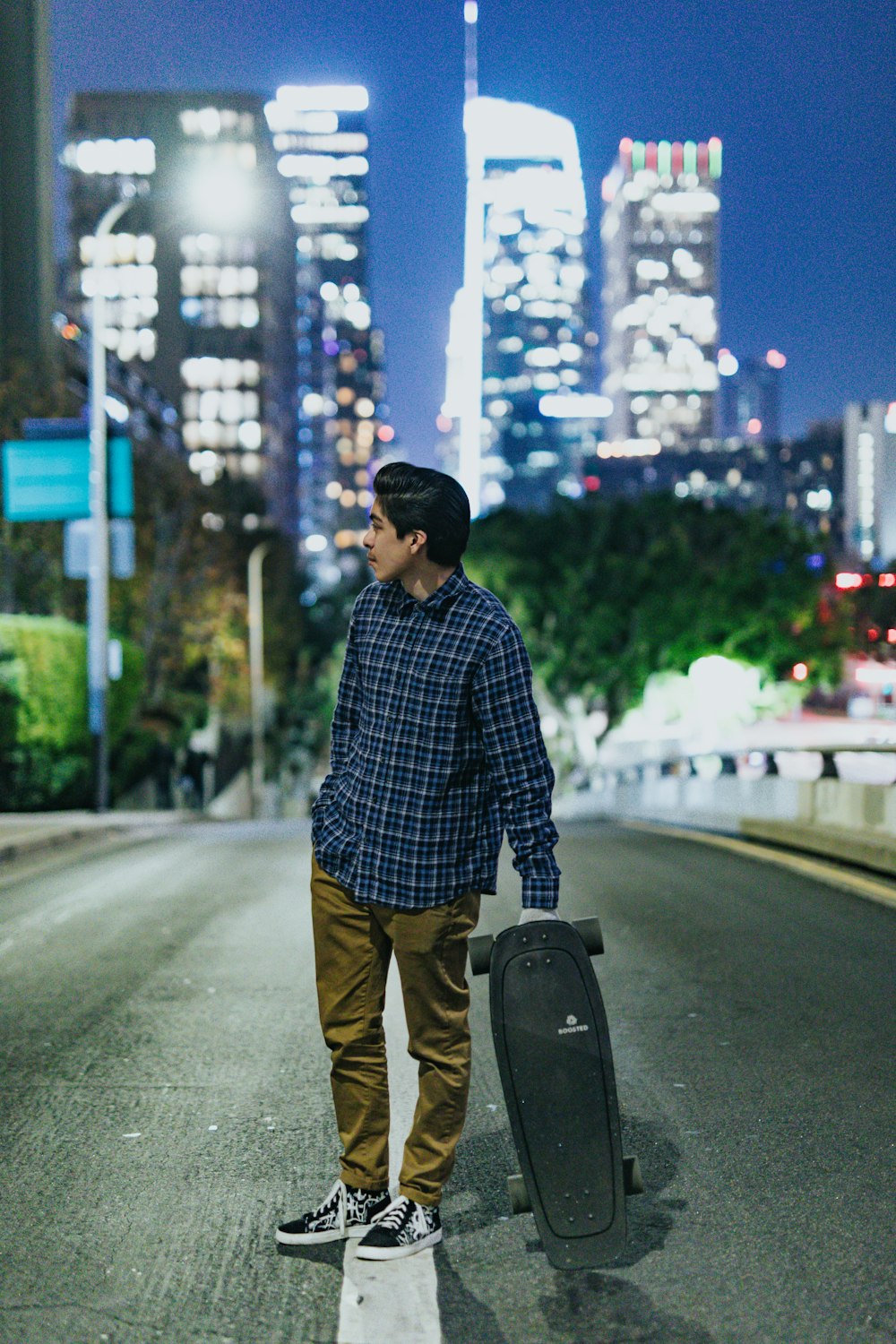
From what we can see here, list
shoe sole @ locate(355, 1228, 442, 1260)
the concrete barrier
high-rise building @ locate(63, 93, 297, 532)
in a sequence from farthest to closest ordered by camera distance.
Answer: high-rise building @ locate(63, 93, 297, 532) < the concrete barrier < shoe sole @ locate(355, 1228, 442, 1260)

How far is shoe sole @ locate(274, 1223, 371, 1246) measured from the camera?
13.6 feet

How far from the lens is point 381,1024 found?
412 cm

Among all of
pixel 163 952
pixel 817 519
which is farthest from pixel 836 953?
pixel 817 519

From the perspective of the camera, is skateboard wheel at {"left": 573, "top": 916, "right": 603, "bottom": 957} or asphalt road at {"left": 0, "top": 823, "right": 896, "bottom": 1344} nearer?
asphalt road at {"left": 0, "top": 823, "right": 896, "bottom": 1344}

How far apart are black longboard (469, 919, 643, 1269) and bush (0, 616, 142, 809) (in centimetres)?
2166

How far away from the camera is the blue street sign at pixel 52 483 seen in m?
24.7

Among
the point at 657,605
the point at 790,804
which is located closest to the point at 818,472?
the point at 657,605

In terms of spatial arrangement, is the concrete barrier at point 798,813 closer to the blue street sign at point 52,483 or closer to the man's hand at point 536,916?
the man's hand at point 536,916

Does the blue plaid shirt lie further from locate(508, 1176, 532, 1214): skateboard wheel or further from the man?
locate(508, 1176, 532, 1214): skateboard wheel

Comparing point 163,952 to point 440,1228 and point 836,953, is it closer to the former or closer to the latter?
point 836,953

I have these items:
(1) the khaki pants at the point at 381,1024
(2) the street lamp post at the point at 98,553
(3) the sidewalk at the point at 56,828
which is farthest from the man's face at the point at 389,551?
(2) the street lamp post at the point at 98,553

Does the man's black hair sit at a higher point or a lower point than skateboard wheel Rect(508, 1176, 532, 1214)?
higher

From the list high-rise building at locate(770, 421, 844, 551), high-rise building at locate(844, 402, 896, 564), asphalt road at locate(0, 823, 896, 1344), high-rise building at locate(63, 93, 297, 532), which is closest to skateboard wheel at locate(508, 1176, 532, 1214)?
asphalt road at locate(0, 823, 896, 1344)

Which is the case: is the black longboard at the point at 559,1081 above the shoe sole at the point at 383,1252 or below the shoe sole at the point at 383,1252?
above
